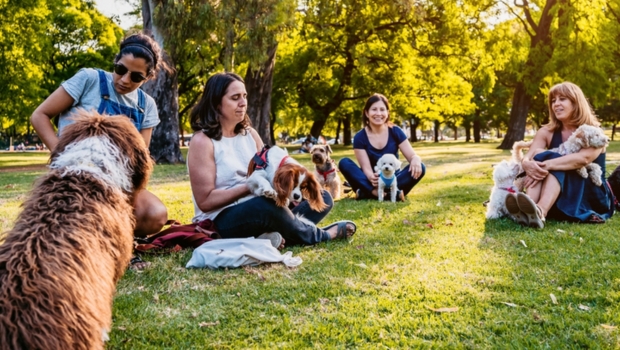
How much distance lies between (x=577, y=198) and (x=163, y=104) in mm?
13611

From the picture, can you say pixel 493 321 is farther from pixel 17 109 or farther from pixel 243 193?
pixel 17 109

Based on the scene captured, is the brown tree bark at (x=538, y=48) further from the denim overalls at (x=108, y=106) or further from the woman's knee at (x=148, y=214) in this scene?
the denim overalls at (x=108, y=106)

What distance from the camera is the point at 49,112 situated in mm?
4117

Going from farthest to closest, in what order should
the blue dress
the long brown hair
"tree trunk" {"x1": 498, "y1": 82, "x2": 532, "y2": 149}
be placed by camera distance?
"tree trunk" {"x1": 498, "y1": 82, "x2": 532, "y2": 149} → the long brown hair → the blue dress

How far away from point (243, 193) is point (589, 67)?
2662cm

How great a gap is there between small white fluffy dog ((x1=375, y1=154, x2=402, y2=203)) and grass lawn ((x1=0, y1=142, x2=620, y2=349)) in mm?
2365

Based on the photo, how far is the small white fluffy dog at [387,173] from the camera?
24.9ft

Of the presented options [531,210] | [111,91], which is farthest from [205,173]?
[531,210]

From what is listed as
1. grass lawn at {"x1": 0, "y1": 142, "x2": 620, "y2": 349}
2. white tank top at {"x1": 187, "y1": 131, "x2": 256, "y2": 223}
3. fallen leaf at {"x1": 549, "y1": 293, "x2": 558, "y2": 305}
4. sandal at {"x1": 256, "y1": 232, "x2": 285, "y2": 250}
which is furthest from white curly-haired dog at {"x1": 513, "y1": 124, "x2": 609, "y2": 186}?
white tank top at {"x1": 187, "y1": 131, "x2": 256, "y2": 223}

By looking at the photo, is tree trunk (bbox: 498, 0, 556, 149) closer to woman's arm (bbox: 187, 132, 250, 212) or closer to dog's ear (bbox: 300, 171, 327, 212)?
dog's ear (bbox: 300, 171, 327, 212)

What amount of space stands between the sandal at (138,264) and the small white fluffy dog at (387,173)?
14.2ft

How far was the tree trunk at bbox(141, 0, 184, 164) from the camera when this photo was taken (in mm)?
15523

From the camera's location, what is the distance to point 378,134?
327 inches

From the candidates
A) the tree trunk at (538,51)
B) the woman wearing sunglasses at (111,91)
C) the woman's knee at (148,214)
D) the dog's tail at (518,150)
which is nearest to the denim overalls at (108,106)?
the woman wearing sunglasses at (111,91)
